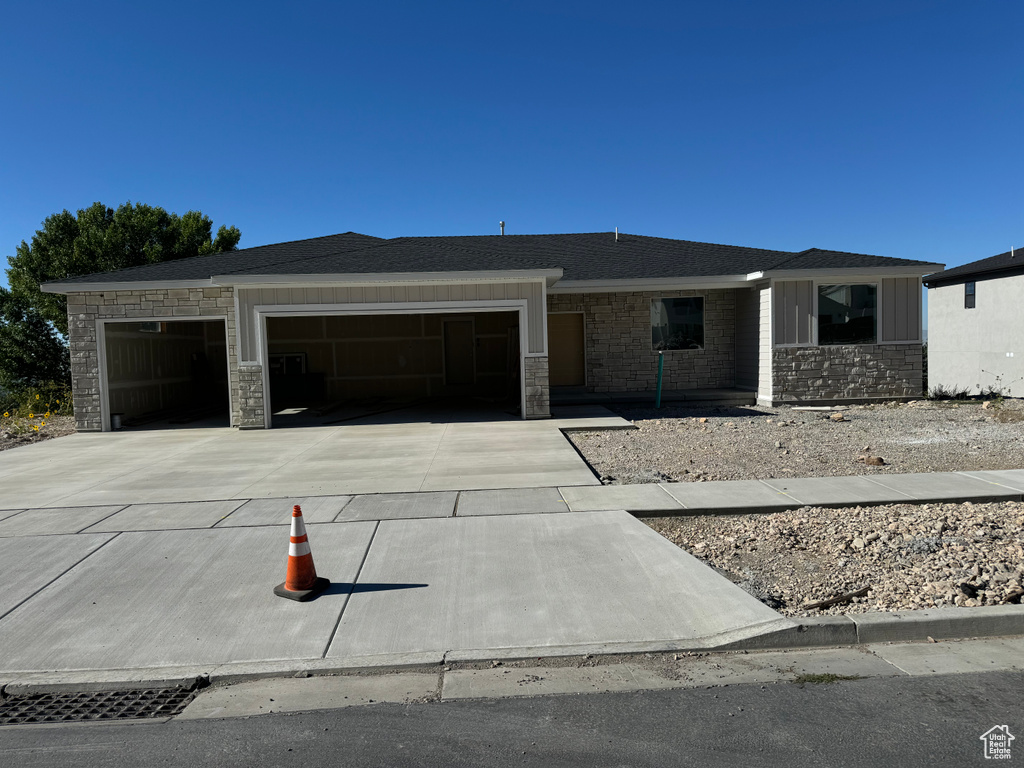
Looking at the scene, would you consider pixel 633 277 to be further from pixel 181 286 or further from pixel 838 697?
pixel 838 697

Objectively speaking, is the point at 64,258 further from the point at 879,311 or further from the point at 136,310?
the point at 879,311

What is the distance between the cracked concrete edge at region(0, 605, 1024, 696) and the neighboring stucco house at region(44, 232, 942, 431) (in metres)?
10.7

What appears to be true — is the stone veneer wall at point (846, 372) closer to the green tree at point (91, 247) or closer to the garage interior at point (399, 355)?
the garage interior at point (399, 355)

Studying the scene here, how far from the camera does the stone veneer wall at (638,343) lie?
18.9 meters

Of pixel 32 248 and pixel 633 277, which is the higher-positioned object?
pixel 32 248

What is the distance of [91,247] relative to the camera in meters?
26.8

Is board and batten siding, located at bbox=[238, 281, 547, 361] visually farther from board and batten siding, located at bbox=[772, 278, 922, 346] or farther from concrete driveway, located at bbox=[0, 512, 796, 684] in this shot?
concrete driveway, located at bbox=[0, 512, 796, 684]

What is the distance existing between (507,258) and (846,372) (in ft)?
27.4

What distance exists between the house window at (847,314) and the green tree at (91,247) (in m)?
23.1

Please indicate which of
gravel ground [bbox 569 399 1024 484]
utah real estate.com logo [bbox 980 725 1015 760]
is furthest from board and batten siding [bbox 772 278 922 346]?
utah real estate.com logo [bbox 980 725 1015 760]

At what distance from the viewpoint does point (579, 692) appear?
4082 millimetres

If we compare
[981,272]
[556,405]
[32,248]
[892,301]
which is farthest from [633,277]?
[32,248]

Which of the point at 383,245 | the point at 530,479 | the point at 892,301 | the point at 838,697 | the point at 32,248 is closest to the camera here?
the point at 838,697

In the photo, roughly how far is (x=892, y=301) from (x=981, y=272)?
7.88 metres
